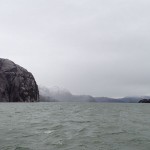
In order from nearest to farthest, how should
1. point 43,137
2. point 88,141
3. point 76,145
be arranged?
point 76,145, point 88,141, point 43,137

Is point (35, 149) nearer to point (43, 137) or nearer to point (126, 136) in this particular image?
point (43, 137)

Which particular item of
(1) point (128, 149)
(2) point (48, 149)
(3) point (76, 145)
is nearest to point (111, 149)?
(1) point (128, 149)

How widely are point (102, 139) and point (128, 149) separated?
13.9ft

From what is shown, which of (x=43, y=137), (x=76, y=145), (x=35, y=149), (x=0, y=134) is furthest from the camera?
(x=0, y=134)

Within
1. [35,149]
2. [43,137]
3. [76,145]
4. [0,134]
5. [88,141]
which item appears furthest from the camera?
[0,134]

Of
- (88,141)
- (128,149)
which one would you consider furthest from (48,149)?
(128,149)

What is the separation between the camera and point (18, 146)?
67.6ft

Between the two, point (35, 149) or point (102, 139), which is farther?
point (102, 139)

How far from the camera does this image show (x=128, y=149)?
19828 millimetres

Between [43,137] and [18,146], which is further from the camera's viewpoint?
[43,137]

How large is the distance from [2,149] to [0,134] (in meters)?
7.29

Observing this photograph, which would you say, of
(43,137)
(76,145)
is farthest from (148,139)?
(43,137)

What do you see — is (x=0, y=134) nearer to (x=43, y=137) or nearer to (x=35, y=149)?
(x=43, y=137)

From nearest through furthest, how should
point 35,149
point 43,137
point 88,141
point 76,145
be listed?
1. point 35,149
2. point 76,145
3. point 88,141
4. point 43,137
